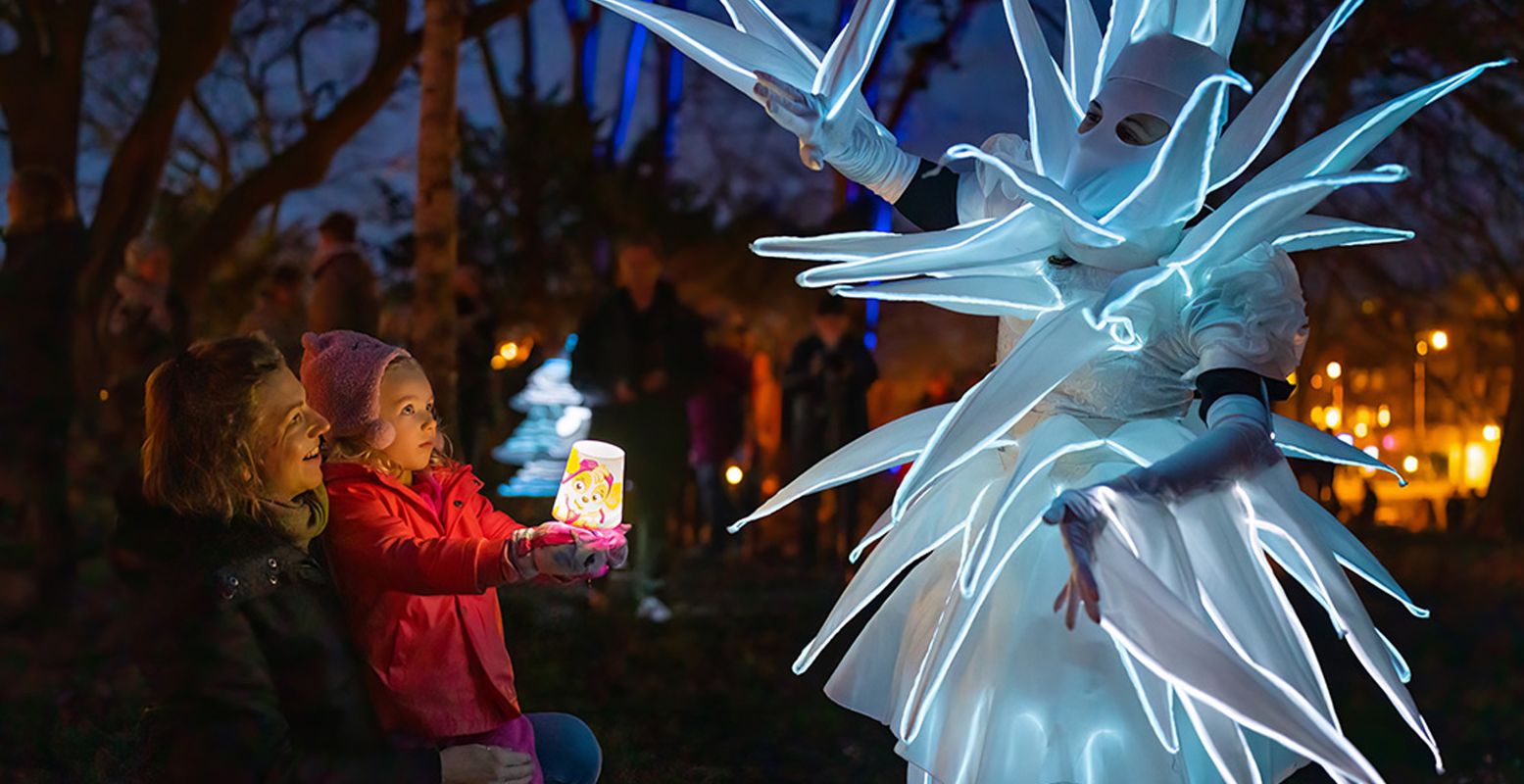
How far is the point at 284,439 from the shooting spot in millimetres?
2967

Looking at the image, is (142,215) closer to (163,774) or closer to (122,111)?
(122,111)

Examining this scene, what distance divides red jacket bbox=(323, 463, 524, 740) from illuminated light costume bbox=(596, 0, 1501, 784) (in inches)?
26.6

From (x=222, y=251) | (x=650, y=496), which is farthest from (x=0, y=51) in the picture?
(x=650, y=496)

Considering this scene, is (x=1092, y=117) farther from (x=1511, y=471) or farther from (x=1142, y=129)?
(x=1511, y=471)

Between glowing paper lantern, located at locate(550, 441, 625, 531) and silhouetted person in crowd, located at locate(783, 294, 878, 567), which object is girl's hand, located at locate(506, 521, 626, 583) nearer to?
glowing paper lantern, located at locate(550, 441, 625, 531)

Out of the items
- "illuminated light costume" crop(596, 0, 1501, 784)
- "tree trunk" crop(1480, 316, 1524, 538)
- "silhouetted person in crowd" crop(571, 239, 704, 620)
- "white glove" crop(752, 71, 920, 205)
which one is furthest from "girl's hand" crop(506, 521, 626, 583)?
"tree trunk" crop(1480, 316, 1524, 538)

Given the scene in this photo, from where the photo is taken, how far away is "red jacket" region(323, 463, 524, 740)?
3.00 metres

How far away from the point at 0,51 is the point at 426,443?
21.8ft

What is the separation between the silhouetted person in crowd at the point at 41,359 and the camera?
6.51 m

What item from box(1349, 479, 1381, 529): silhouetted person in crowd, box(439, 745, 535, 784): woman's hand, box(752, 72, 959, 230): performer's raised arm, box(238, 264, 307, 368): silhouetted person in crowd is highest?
box(752, 72, 959, 230): performer's raised arm

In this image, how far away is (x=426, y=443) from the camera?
10.8 feet

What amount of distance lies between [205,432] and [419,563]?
1.55ft

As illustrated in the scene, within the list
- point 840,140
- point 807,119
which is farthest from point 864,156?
point 807,119

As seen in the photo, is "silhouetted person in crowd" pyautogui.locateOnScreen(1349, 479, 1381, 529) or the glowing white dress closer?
the glowing white dress
